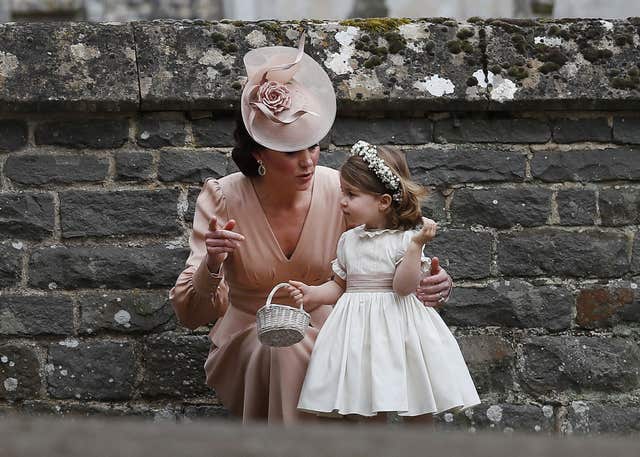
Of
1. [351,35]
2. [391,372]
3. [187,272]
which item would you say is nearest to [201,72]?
[351,35]

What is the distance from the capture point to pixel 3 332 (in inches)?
163

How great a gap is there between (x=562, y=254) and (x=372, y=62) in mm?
967

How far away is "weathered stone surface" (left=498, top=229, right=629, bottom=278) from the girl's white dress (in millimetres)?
959

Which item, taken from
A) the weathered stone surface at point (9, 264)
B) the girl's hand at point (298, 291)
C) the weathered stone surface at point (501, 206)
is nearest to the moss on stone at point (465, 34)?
the weathered stone surface at point (501, 206)

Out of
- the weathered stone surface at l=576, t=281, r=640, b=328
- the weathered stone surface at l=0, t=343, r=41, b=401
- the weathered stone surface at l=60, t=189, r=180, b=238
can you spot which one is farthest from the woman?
the weathered stone surface at l=576, t=281, r=640, b=328

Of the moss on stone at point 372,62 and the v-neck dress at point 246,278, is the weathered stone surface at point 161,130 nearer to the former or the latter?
the v-neck dress at point 246,278

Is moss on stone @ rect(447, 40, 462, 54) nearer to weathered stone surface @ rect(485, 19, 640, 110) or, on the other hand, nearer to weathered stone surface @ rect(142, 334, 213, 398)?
weathered stone surface @ rect(485, 19, 640, 110)

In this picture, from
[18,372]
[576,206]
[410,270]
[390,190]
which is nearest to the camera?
[410,270]

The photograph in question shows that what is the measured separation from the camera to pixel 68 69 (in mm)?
4152

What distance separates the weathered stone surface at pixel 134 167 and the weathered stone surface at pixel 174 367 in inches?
22.6

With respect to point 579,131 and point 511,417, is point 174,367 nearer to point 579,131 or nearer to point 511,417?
point 511,417

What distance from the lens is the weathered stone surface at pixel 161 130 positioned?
421 centimetres

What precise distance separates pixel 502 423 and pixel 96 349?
1.45 meters

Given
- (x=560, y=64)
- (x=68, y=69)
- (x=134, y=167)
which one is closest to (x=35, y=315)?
(x=134, y=167)
